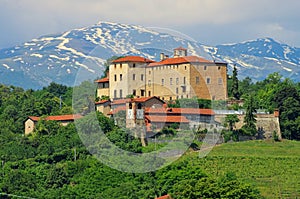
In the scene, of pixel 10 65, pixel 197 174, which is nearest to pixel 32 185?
pixel 197 174

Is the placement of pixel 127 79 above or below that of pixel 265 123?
above

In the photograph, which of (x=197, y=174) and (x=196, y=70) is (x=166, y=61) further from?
(x=197, y=174)

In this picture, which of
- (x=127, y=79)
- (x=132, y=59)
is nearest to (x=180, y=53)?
(x=132, y=59)

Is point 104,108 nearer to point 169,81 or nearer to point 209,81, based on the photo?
point 169,81

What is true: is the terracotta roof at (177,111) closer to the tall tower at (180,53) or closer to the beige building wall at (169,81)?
the beige building wall at (169,81)

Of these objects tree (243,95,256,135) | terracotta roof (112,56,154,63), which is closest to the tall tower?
terracotta roof (112,56,154,63)

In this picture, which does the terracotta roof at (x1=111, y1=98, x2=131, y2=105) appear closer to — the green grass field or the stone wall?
the stone wall
